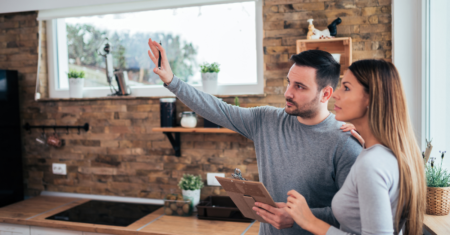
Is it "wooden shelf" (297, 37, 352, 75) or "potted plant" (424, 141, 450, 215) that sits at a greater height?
"wooden shelf" (297, 37, 352, 75)

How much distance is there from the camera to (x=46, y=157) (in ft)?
9.65

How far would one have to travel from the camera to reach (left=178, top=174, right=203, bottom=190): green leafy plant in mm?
2428

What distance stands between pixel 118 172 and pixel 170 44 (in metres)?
1.08

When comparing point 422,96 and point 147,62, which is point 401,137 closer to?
point 422,96

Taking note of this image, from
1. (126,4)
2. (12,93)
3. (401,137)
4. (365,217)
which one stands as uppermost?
(126,4)

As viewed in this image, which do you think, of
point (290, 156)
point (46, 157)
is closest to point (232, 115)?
point (290, 156)

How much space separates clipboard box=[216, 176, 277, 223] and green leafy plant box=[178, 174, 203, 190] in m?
1.03

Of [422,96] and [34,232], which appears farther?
[34,232]

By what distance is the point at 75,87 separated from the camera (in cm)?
279

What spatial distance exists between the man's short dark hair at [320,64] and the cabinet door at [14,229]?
213 centimetres

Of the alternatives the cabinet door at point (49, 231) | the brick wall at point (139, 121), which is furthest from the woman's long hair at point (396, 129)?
the cabinet door at point (49, 231)

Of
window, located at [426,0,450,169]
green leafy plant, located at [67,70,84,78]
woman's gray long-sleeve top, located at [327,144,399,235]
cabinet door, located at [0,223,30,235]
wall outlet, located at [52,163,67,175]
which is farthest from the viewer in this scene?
wall outlet, located at [52,163,67,175]

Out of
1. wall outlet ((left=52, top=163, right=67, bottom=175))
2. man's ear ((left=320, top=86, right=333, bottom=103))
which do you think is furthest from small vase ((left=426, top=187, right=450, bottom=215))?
wall outlet ((left=52, top=163, right=67, bottom=175))

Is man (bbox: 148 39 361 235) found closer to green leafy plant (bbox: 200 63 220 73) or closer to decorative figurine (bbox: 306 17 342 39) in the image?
decorative figurine (bbox: 306 17 342 39)
